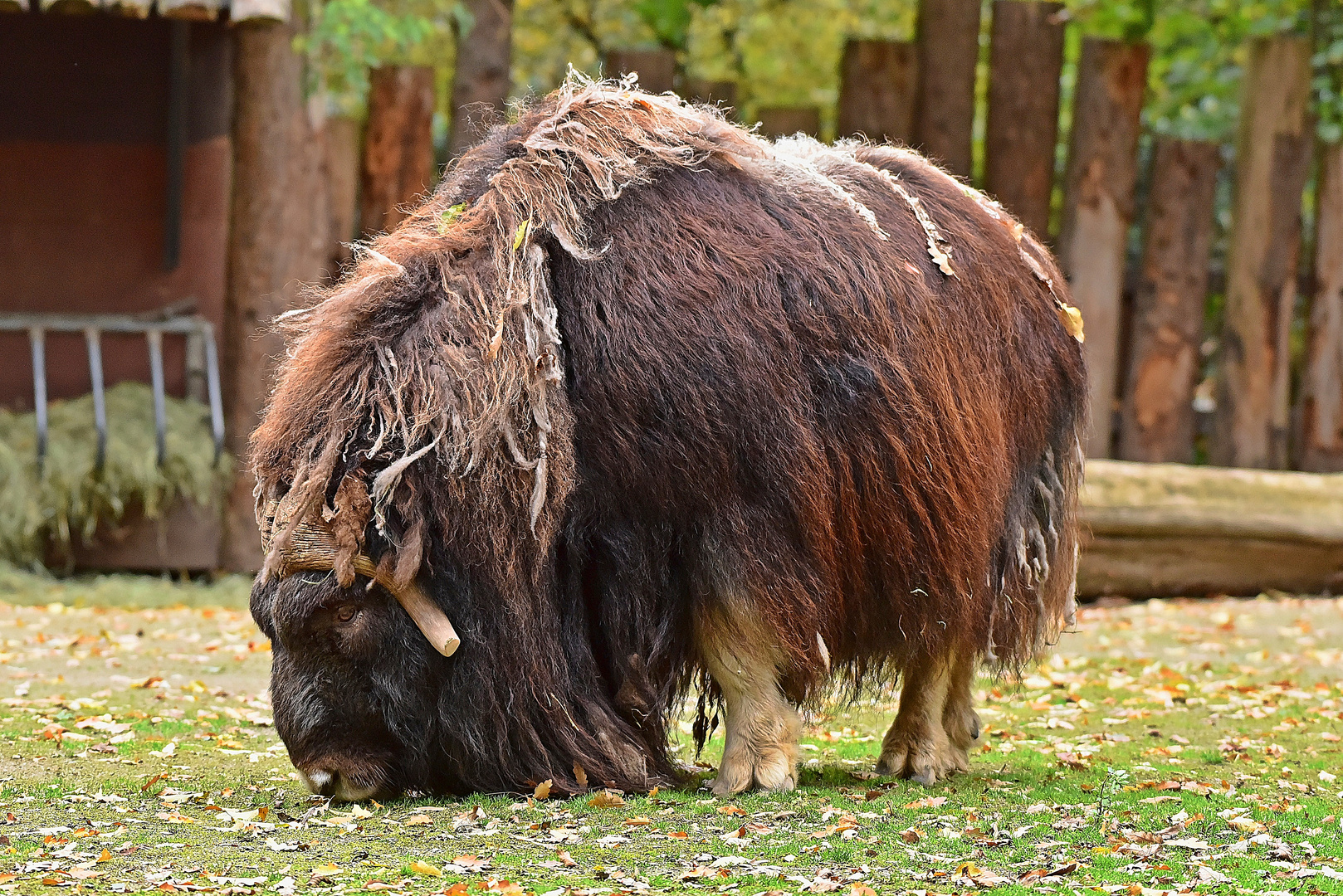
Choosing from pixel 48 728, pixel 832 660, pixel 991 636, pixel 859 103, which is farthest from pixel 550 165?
pixel 859 103

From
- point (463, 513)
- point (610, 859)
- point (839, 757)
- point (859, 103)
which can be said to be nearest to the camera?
point (610, 859)

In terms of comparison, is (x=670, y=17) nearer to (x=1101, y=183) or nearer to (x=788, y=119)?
(x=788, y=119)

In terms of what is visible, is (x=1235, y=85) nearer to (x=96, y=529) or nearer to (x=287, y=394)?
(x=96, y=529)

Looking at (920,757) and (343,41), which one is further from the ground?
(343,41)

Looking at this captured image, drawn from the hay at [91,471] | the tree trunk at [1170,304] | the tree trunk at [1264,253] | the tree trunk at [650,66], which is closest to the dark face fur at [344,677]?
→ the hay at [91,471]

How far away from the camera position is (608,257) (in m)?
4.35

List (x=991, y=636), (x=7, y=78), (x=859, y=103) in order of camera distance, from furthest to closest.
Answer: (x=859, y=103), (x=7, y=78), (x=991, y=636)

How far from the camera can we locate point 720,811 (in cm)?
411

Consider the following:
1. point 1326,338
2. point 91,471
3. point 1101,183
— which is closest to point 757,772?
point 91,471

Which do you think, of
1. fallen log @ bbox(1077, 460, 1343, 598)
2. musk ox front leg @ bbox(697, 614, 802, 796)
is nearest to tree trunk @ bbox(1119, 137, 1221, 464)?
fallen log @ bbox(1077, 460, 1343, 598)

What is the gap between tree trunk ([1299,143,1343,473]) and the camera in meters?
9.23

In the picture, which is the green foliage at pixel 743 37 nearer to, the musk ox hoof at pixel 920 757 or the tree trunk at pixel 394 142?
the tree trunk at pixel 394 142

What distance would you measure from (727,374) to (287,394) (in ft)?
3.80

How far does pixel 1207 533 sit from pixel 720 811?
5390mm
